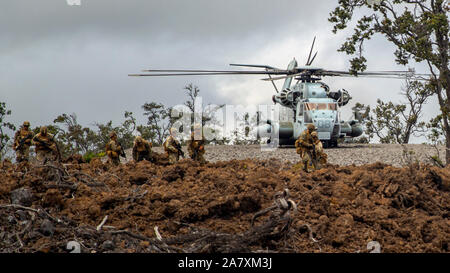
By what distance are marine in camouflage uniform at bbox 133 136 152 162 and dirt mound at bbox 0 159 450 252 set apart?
4.27 meters

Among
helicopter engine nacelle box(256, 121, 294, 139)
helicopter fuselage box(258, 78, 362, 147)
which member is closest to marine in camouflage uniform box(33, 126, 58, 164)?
helicopter fuselage box(258, 78, 362, 147)

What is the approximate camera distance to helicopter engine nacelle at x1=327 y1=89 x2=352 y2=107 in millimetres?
28469

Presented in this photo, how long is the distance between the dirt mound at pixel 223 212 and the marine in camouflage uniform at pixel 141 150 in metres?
4.27

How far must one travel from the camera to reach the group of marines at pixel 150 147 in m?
12.5

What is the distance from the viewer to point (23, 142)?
1573cm

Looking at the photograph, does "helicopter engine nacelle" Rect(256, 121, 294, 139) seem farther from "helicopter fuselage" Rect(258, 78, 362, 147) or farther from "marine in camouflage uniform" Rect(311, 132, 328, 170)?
"marine in camouflage uniform" Rect(311, 132, 328, 170)

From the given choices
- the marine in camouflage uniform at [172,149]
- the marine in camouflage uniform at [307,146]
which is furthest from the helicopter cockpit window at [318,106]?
the marine in camouflage uniform at [307,146]

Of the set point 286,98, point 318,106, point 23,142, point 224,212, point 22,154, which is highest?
point 286,98

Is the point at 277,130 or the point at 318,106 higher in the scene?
the point at 318,106

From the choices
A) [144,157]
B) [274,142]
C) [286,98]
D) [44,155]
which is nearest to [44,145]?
[44,155]

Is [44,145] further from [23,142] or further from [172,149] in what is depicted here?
Answer: [23,142]

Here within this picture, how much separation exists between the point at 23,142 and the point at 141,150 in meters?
3.65

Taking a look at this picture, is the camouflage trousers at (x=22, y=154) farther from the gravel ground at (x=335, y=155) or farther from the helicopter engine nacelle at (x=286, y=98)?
the helicopter engine nacelle at (x=286, y=98)
